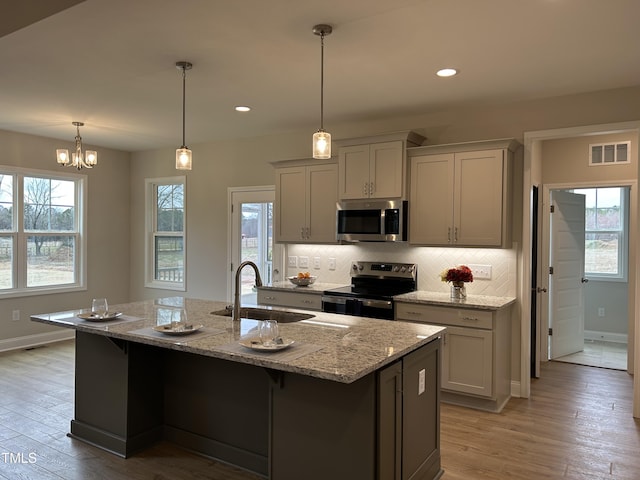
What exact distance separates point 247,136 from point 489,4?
12.7ft

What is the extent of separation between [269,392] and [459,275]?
2216 mm

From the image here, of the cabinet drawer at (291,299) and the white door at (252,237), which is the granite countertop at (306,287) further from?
the white door at (252,237)

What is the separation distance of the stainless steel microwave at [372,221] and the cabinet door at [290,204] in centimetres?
54

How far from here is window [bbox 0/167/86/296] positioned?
5.78m

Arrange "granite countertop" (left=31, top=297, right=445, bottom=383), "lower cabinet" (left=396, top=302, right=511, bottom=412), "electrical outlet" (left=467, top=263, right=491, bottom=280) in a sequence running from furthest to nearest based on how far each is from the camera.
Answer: "electrical outlet" (left=467, top=263, right=491, bottom=280) → "lower cabinet" (left=396, top=302, right=511, bottom=412) → "granite countertop" (left=31, top=297, right=445, bottom=383)

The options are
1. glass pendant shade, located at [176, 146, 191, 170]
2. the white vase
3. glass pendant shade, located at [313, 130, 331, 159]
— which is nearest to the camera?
glass pendant shade, located at [313, 130, 331, 159]

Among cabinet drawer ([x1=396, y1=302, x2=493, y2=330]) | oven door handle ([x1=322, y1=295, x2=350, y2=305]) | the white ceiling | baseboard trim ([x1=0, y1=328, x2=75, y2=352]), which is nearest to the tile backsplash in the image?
cabinet drawer ([x1=396, y1=302, x2=493, y2=330])

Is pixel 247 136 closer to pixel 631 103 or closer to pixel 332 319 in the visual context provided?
pixel 332 319

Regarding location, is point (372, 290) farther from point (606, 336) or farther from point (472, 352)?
point (606, 336)

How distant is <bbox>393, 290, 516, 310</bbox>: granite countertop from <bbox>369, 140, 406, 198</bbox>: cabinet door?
3.14 feet

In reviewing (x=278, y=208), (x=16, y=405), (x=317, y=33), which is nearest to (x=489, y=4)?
(x=317, y=33)

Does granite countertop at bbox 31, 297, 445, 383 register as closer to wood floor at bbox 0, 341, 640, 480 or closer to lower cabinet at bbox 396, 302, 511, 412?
wood floor at bbox 0, 341, 640, 480

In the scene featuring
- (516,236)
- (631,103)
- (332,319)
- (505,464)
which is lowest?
(505,464)

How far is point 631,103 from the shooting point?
3781mm
